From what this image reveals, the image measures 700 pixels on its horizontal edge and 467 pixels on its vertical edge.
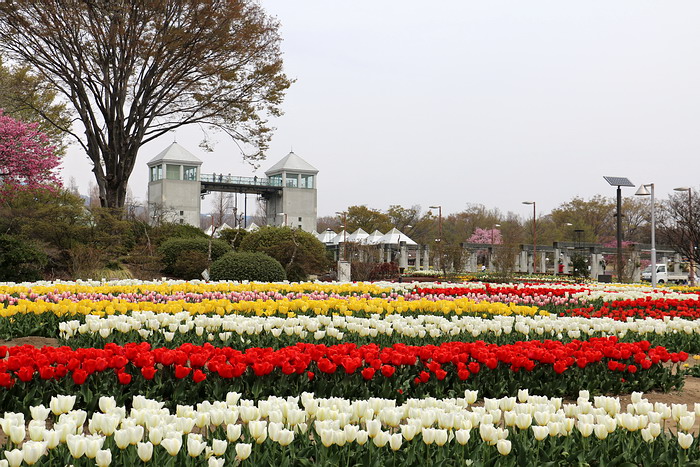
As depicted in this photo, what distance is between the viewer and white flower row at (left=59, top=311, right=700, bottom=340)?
6.93 metres

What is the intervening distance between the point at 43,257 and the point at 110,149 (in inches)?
319

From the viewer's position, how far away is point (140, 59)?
25516 millimetres

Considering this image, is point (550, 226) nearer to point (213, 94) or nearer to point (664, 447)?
point (213, 94)

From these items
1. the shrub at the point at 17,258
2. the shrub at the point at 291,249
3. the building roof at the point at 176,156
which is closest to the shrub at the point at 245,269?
the shrub at the point at 291,249

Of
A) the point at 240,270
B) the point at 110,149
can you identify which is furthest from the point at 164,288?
the point at 110,149

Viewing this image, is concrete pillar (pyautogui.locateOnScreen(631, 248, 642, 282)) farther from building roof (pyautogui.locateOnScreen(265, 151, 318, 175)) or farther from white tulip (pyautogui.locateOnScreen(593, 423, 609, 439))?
building roof (pyautogui.locateOnScreen(265, 151, 318, 175))

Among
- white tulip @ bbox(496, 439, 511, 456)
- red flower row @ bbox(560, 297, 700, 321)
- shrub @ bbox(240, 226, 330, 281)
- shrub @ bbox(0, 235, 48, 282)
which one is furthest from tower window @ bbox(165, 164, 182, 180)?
white tulip @ bbox(496, 439, 511, 456)

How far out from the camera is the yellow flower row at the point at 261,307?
8.52 meters

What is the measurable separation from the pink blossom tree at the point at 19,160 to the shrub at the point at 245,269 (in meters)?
7.75

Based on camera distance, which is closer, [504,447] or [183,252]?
[504,447]

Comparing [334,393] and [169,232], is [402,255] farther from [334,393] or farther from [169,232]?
[334,393]

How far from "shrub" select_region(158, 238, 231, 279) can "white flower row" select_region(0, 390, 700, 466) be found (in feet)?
60.4

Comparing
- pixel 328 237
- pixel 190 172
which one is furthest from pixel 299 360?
pixel 190 172

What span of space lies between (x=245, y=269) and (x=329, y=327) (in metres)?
11.8
